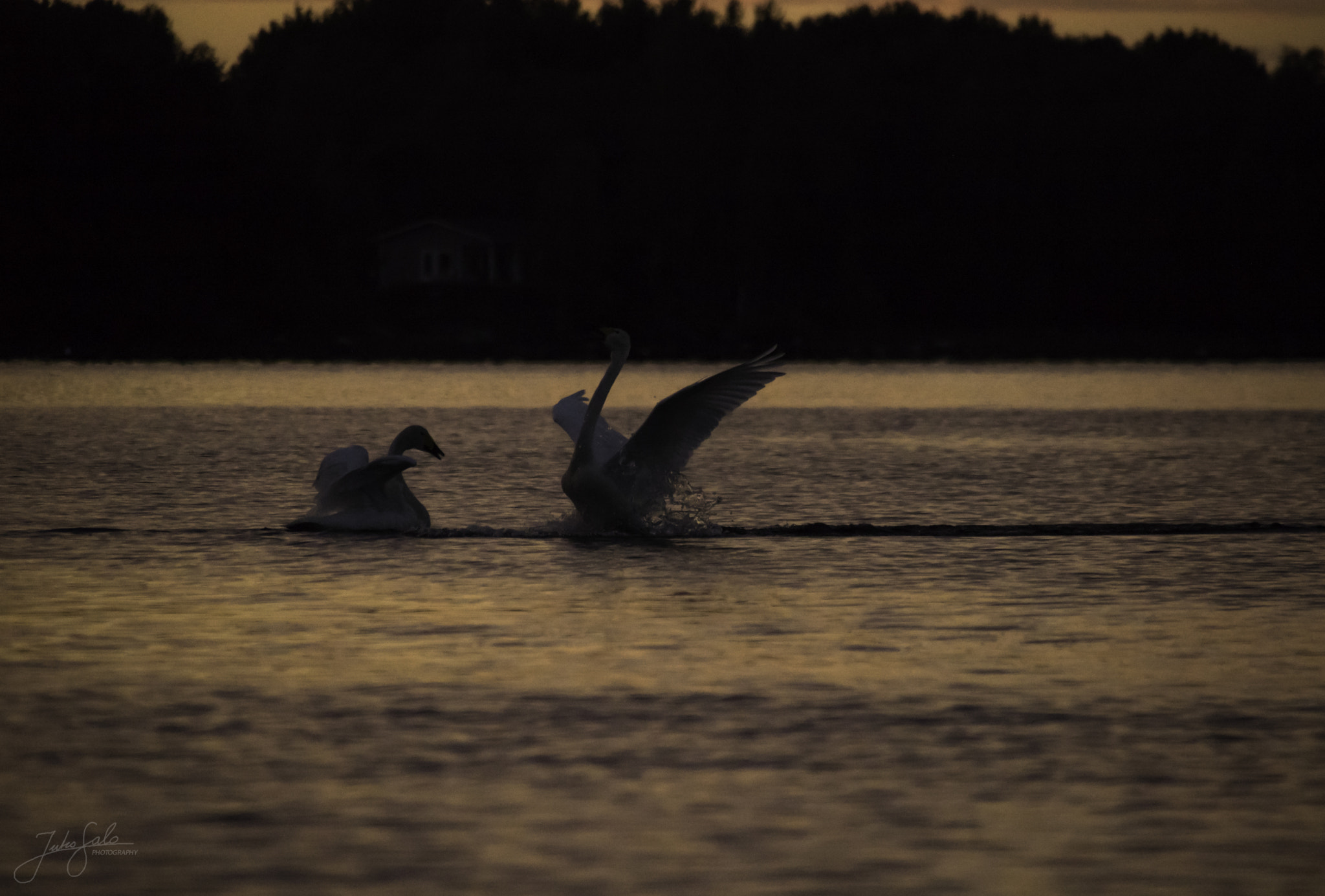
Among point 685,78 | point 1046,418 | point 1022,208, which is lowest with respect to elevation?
point 1046,418

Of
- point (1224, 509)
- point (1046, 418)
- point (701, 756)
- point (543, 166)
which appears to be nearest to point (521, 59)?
point (543, 166)

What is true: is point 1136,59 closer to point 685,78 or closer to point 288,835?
point 685,78

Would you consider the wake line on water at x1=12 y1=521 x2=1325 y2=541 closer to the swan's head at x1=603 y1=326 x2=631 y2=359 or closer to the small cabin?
the swan's head at x1=603 y1=326 x2=631 y2=359

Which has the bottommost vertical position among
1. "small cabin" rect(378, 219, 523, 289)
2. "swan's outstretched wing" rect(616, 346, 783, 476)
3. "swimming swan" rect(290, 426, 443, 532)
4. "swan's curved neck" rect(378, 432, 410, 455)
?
"swimming swan" rect(290, 426, 443, 532)

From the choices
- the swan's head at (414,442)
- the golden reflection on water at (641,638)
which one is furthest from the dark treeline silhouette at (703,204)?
the golden reflection on water at (641,638)

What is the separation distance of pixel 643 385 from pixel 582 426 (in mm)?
47001

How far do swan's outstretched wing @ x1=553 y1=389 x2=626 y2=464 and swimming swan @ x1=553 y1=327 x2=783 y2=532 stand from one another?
19mm

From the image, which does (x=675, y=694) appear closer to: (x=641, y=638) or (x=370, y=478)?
(x=641, y=638)

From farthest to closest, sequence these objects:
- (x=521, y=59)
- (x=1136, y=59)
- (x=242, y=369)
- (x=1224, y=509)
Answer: (x=521, y=59), (x=1136, y=59), (x=242, y=369), (x=1224, y=509)

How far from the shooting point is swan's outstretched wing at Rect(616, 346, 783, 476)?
17.1 m

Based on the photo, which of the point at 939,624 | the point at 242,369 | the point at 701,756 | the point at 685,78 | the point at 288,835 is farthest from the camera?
the point at 685,78

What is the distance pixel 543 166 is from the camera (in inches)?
4432

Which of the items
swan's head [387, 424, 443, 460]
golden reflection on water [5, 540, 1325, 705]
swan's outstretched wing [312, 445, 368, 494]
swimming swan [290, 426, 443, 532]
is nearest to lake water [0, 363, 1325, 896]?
golden reflection on water [5, 540, 1325, 705]

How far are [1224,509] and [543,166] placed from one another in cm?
9235
